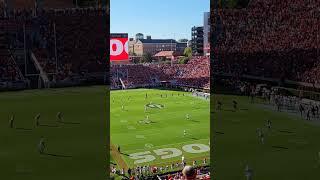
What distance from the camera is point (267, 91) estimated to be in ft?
76.4

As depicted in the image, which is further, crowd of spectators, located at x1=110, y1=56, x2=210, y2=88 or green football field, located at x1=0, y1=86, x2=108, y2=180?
crowd of spectators, located at x1=110, y1=56, x2=210, y2=88

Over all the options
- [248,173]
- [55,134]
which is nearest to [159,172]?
[248,173]

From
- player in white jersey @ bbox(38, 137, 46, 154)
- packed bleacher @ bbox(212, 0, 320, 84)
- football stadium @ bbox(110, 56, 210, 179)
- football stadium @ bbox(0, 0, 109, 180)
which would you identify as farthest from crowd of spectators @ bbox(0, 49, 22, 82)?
packed bleacher @ bbox(212, 0, 320, 84)

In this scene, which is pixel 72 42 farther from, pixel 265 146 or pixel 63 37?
pixel 265 146

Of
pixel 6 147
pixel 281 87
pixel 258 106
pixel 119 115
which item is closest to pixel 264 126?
pixel 258 106

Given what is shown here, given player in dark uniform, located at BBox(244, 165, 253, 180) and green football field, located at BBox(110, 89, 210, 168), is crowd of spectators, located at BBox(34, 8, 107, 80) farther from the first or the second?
player in dark uniform, located at BBox(244, 165, 253, 180)

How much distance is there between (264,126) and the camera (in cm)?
1816

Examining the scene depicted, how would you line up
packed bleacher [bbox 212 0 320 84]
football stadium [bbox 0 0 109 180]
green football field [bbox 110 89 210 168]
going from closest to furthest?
1. green football field [bbox 110 89 210 168]
2. football stadium [bbox 0 0 109 180]
3. packed bleacher [bbox 212 0 320 84]

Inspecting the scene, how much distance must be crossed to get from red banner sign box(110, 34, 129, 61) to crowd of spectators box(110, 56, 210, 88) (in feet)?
28.1

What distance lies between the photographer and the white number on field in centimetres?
1480

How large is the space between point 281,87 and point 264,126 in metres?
5.81

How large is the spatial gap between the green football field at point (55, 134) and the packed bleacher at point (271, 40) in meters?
8.97

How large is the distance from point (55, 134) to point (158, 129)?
194 inches

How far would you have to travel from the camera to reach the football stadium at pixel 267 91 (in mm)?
13450
